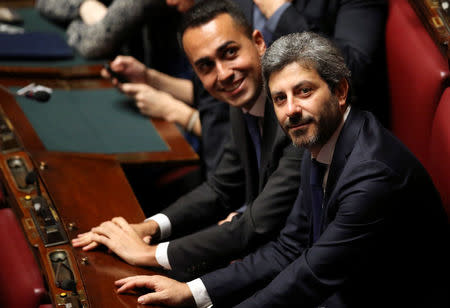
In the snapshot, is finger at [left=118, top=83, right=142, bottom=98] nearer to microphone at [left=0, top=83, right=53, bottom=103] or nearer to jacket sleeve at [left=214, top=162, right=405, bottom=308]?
microphone at [left=0, top=83, right=53, bottom=103]

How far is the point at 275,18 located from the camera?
233 cm

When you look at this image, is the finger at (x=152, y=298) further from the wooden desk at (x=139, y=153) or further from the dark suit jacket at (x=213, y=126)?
the dark suit jacket at (x=213, y=126)

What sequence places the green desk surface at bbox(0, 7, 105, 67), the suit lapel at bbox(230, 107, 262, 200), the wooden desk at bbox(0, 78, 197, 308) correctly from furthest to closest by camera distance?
the green desk surface at bbox(0, 7, 105, 67) → the suit lapel at bbox(230, 107, 262, 200) → the wooden desk at bbox(0, 78, 197, 308)

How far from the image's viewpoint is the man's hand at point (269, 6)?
2.37m

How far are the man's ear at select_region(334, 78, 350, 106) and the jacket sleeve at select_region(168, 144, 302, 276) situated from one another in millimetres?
325

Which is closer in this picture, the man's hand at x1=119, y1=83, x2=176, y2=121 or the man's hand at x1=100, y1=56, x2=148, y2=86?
the man's hand at x1=119, y1=83, x2=176, y2=121

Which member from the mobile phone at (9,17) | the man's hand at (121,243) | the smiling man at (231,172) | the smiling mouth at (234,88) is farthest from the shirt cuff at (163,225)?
the mobile phone at (9,17)

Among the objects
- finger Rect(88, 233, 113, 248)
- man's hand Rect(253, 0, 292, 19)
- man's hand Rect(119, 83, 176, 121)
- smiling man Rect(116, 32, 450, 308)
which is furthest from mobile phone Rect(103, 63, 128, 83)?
smiling man Rect(116, 32, 450, 308)

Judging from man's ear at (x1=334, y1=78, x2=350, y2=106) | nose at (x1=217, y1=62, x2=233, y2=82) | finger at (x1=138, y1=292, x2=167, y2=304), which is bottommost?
finger at (x1=138, y1=292, x2=167, y2=304)

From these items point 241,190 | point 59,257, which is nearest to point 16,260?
point 59,257

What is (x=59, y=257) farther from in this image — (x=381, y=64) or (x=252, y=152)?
(x=381, y=64)

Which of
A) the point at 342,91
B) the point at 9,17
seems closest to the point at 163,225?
the point at 342,91

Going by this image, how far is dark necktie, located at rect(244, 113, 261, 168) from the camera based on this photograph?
2.23 metres

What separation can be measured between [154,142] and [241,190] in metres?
0.43
